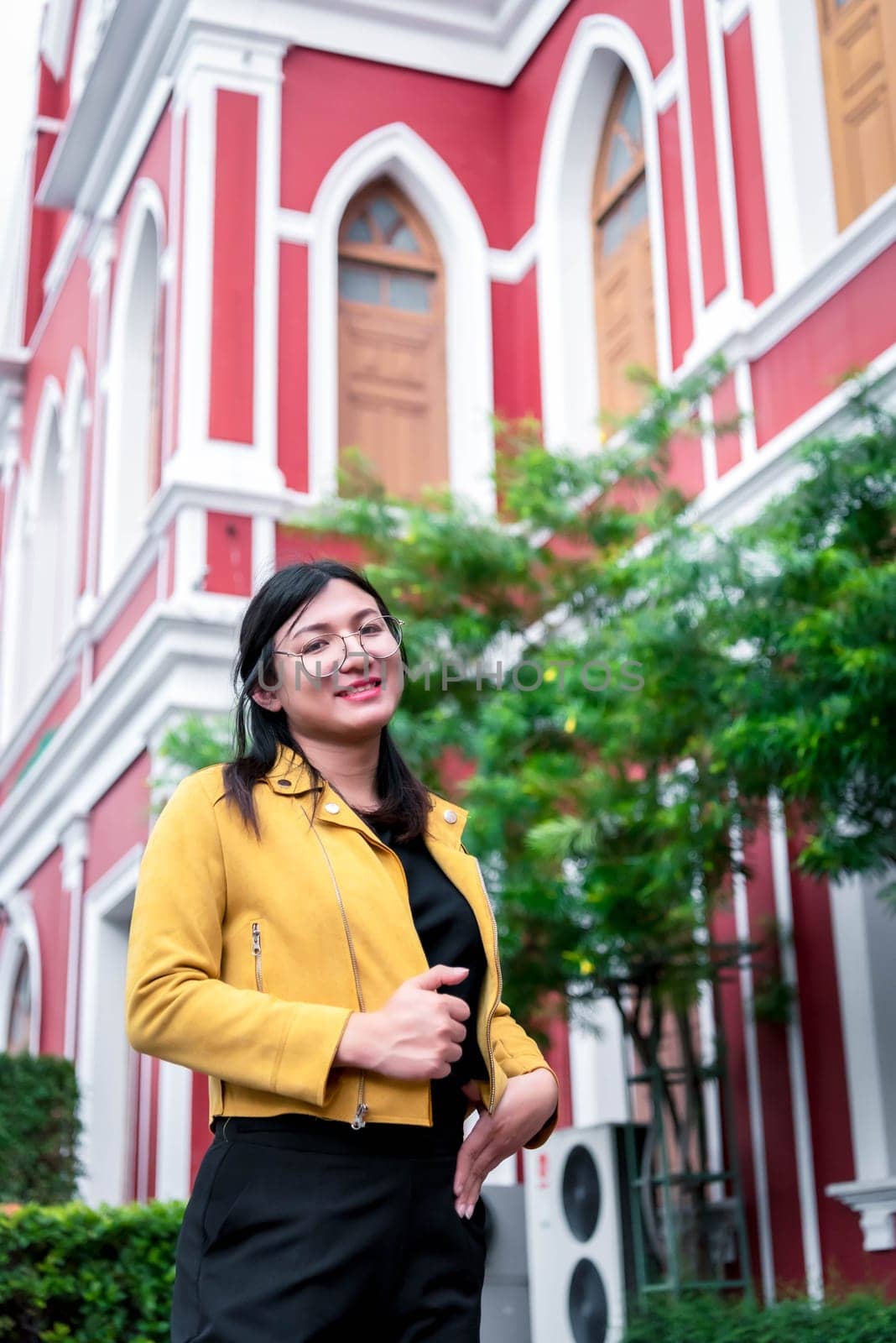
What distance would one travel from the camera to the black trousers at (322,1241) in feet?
5.86

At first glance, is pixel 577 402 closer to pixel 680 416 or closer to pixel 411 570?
pixel 680 416

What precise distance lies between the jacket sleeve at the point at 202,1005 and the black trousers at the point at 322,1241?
8 centimetres

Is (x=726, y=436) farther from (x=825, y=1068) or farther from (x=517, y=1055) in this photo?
(x=517, y=1055)

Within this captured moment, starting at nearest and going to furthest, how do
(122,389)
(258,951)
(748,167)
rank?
(258,951)
(748,167)
(122,389)

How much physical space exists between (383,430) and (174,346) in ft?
4.44

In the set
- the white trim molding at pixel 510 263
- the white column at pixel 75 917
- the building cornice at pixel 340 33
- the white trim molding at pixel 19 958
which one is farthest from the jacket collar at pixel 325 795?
the white trim molding at pixel 19 958

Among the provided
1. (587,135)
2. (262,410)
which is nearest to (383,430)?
(262,410)

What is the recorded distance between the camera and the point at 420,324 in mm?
Result: 11016

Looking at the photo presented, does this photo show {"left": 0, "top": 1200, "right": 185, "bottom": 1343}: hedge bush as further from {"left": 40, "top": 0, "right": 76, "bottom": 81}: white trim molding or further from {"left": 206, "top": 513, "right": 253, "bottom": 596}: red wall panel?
{"left": 40, "top": 0, "right": 76, "bottom": 81}: white trim molding

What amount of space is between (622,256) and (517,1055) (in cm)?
828

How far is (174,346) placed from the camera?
33.9 ft

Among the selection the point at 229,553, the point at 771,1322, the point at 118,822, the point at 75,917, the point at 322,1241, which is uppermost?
the point at 229,553

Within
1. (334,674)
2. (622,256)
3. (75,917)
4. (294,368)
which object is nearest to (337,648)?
(334,674)

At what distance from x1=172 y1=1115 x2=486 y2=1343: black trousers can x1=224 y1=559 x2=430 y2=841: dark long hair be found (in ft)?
1.36
